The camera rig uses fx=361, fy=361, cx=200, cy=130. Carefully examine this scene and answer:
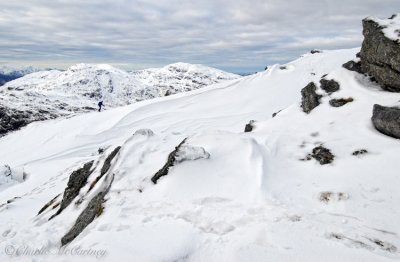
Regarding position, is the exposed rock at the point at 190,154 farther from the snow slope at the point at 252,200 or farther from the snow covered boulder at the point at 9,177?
the snow covered boulder at the point at 9,177

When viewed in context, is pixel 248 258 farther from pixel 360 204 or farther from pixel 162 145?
pixel 162 145

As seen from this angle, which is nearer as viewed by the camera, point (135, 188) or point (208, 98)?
point (135, 188)

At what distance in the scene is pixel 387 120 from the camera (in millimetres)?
11977

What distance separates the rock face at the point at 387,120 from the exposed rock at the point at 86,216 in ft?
31.3

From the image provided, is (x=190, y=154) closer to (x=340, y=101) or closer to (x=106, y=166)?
(x=106, y=166)

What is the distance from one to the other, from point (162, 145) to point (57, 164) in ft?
54.3

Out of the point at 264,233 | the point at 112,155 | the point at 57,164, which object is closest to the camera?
the point at 264,233

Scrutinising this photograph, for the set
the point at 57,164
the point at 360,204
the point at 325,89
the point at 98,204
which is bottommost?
the point at 57,164

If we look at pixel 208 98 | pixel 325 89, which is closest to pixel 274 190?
pixel 325 89

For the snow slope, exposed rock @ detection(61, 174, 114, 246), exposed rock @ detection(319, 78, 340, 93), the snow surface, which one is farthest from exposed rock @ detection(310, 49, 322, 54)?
exposed rock @ detection(61, 174, 114, 246)

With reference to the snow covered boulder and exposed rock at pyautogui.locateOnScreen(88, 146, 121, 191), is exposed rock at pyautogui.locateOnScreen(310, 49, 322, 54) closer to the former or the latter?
the snow covered boulder

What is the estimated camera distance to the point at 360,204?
926 cm

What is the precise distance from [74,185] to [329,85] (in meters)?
12.6

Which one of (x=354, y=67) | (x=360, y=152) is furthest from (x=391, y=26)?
(x=360, y=152)
